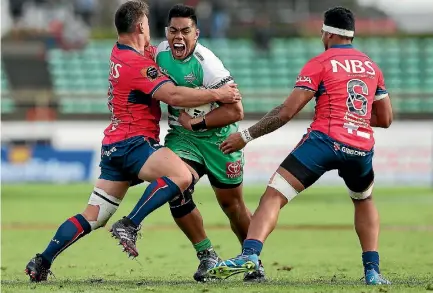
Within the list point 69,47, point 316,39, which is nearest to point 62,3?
point 69,47

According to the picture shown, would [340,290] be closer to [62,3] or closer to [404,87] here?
[404,87]

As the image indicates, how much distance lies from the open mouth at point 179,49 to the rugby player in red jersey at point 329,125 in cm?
98

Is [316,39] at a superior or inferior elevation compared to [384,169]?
superior

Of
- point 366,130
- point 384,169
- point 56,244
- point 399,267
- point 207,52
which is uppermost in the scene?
point 207,52

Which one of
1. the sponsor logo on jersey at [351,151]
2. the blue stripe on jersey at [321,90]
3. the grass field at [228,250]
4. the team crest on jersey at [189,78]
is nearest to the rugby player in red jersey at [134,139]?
the team crest on jersey at [189,78]

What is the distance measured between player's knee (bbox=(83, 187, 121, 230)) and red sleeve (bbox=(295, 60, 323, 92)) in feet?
6.74

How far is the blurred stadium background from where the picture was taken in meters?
26.1

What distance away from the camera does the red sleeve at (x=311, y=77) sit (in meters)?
8.88

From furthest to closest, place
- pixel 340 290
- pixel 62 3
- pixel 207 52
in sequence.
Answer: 1. pixel 62 3
2. pixel 207 52
3. pixel 340 290

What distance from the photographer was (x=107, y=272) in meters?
10.8

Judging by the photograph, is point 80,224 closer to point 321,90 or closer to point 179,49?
point 179,49

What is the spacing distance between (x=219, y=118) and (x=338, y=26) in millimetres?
1377

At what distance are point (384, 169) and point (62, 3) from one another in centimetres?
1653

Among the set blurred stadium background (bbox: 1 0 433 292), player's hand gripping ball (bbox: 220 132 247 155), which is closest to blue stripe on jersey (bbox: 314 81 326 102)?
player's hand gripping ball (bbox: 220 132 247 155)
